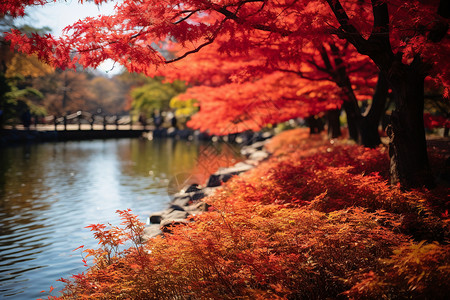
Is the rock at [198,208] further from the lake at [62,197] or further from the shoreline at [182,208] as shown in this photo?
the lake at [62,197]

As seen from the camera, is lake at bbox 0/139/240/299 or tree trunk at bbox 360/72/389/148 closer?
lake at bbox 0/139/240/299

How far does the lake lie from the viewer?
700cm

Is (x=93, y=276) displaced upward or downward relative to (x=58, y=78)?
downward

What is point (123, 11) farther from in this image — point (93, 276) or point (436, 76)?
point (436, 76)

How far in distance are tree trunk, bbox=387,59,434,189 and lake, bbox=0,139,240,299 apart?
6064mm

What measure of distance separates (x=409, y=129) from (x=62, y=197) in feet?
33.6

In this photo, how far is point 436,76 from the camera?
646cm

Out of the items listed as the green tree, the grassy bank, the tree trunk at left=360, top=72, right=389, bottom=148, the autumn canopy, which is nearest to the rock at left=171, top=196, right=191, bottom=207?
→ the autumn canopy

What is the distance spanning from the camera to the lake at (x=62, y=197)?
700 centimetres

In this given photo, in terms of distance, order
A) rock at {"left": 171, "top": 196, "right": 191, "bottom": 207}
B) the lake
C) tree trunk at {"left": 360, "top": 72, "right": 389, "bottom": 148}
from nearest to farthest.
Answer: the lake → tree trunk at {"left": 360, "top": 72, "right": 389, "bottom": 148} → rock at {"left": 171, "top": 196, "right": 191, "bottom": 207}

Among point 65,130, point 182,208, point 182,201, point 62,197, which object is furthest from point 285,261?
point 65,130

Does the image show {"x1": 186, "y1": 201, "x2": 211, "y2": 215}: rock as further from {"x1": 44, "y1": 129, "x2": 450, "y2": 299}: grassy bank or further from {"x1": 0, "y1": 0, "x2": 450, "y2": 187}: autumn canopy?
{"x1": 0, "y1": 0, "x2": 450, "y2": 187}: autumn canopy

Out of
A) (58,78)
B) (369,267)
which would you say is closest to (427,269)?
(369,267)

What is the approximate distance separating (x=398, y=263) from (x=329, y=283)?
84 cm
